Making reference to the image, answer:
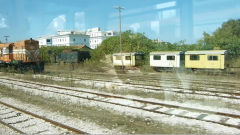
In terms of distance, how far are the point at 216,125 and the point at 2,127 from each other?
19.7 ft

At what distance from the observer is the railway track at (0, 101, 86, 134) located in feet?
18.5

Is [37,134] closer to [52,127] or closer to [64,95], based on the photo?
[52,127]

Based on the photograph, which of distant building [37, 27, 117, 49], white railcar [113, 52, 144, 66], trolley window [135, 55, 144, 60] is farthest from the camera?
distant building [37, 27, 117, 49]

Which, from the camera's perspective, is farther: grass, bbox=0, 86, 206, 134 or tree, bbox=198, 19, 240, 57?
tree, bbox=198, 19, 240, 57

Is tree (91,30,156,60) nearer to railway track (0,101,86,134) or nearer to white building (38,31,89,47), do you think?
white building (38,31,89,47)

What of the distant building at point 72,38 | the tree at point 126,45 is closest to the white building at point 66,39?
the distant building at point 72,38

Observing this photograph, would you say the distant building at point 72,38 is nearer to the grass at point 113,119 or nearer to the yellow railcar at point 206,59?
the yellow railcar at point 206,59

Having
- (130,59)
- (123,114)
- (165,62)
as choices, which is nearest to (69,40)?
(130,59)

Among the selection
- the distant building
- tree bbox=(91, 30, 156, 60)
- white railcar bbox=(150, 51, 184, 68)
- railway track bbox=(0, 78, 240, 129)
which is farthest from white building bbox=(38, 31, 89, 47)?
railway track bbox=(0, 78, 240, 129)

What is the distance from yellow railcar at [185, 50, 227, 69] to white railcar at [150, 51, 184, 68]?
65 centimetres

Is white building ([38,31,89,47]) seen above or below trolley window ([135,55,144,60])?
above

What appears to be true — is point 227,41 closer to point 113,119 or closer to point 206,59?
point 206,59

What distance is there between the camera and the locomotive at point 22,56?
71.4 ft

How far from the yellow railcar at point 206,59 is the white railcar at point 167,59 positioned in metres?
0.65
